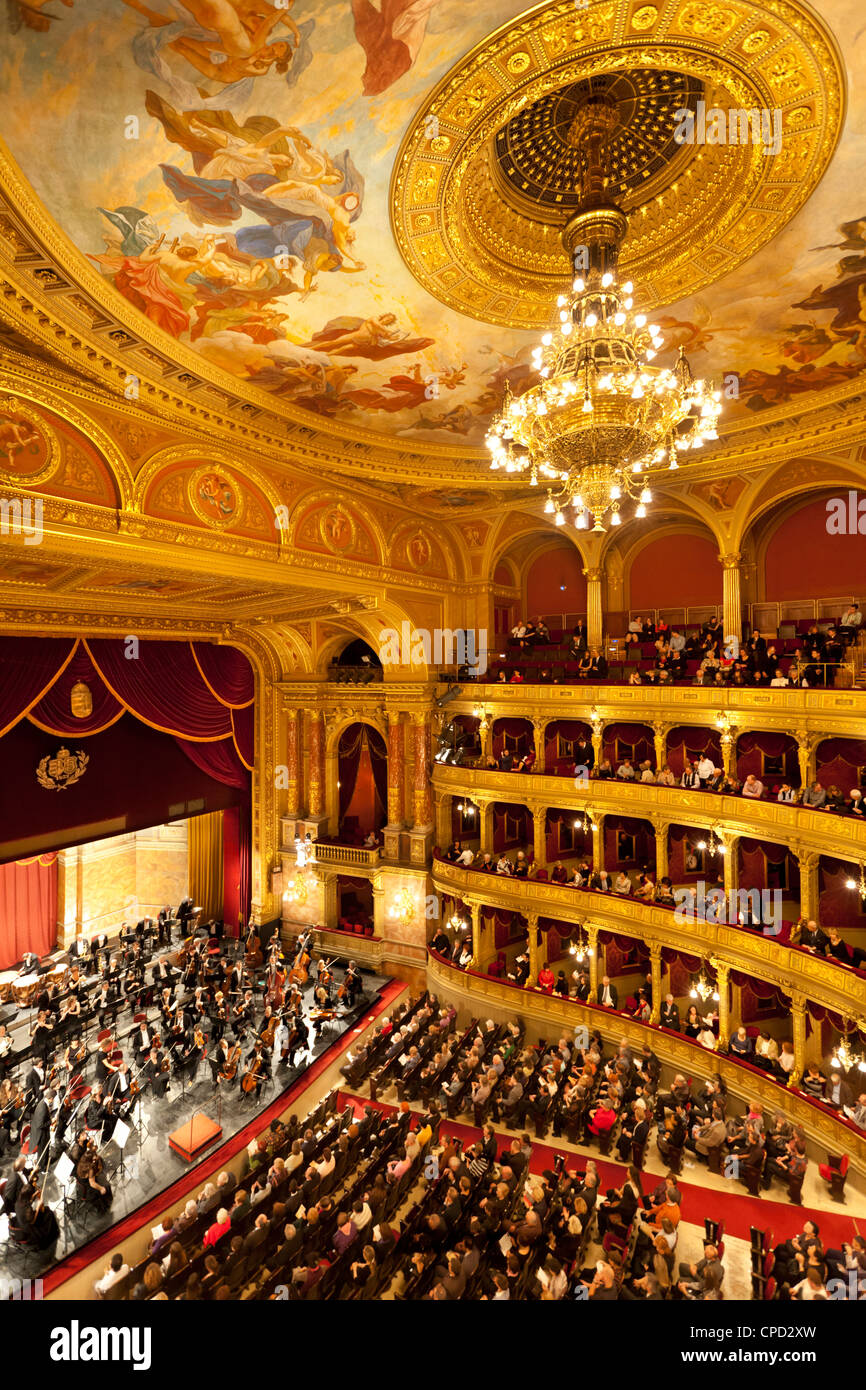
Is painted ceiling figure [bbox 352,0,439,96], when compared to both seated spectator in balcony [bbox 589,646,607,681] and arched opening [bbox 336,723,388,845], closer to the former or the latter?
seated spectator in balcony [bbox 589,646,607,681]

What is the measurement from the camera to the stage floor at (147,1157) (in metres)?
8.79

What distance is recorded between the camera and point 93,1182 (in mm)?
9445

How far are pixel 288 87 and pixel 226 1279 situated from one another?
12.5m

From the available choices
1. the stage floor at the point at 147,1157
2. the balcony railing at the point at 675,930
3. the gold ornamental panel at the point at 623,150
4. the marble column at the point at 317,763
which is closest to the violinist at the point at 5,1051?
the stage floor at the point at 147,1157

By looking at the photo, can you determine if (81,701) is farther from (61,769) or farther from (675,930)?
(675,930)

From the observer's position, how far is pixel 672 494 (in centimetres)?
1496

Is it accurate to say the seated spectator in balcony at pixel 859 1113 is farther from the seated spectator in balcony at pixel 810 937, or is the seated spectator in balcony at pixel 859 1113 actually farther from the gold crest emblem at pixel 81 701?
the gold crest emblem at pixel 81 701

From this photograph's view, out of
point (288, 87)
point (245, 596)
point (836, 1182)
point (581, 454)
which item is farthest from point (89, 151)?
point (836, 1182)

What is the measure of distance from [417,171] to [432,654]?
38.7 ft

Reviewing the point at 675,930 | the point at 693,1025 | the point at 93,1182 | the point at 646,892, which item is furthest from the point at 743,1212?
the point at 93,1182

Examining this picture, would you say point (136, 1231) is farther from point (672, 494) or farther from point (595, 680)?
point (672, 494)

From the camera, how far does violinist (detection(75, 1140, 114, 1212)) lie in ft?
30.9

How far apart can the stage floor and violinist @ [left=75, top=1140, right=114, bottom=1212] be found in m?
0.17

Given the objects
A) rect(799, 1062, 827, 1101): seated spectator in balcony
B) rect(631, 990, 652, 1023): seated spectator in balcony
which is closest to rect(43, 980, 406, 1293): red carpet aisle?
rect(631, 990, 652, 1023): seated spectator in balcony
